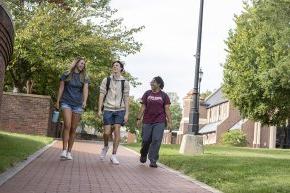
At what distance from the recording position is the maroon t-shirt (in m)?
12.5

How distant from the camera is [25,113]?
Result: 25328 millimetres

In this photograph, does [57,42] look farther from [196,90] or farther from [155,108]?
[155,108]

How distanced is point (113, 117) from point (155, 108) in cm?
96

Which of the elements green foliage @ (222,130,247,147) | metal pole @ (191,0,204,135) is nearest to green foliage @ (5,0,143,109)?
metal pole @ (191,0,204,135)

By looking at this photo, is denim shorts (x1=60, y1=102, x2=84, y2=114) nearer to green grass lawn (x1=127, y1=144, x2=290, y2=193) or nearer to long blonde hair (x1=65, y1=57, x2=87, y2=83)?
long blonde hair (x1=65, y1=57, x2=87, y2=83)

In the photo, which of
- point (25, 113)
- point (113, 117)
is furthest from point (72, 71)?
point (25, 113)

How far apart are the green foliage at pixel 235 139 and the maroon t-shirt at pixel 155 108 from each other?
47229 mm

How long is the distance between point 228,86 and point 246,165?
28347 mm

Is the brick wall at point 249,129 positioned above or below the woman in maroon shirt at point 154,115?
above

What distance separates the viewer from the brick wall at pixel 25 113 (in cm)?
2500

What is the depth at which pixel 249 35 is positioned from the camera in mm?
Answer: 38812

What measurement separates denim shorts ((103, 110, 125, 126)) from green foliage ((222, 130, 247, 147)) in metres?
47.9

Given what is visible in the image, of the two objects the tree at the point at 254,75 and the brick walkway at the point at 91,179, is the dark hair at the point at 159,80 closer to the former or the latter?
the brick walkway at the point at 91,179

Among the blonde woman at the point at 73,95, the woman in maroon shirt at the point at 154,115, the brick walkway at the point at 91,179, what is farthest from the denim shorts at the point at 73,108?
the woman in maroon shirt at the point at 154,115
